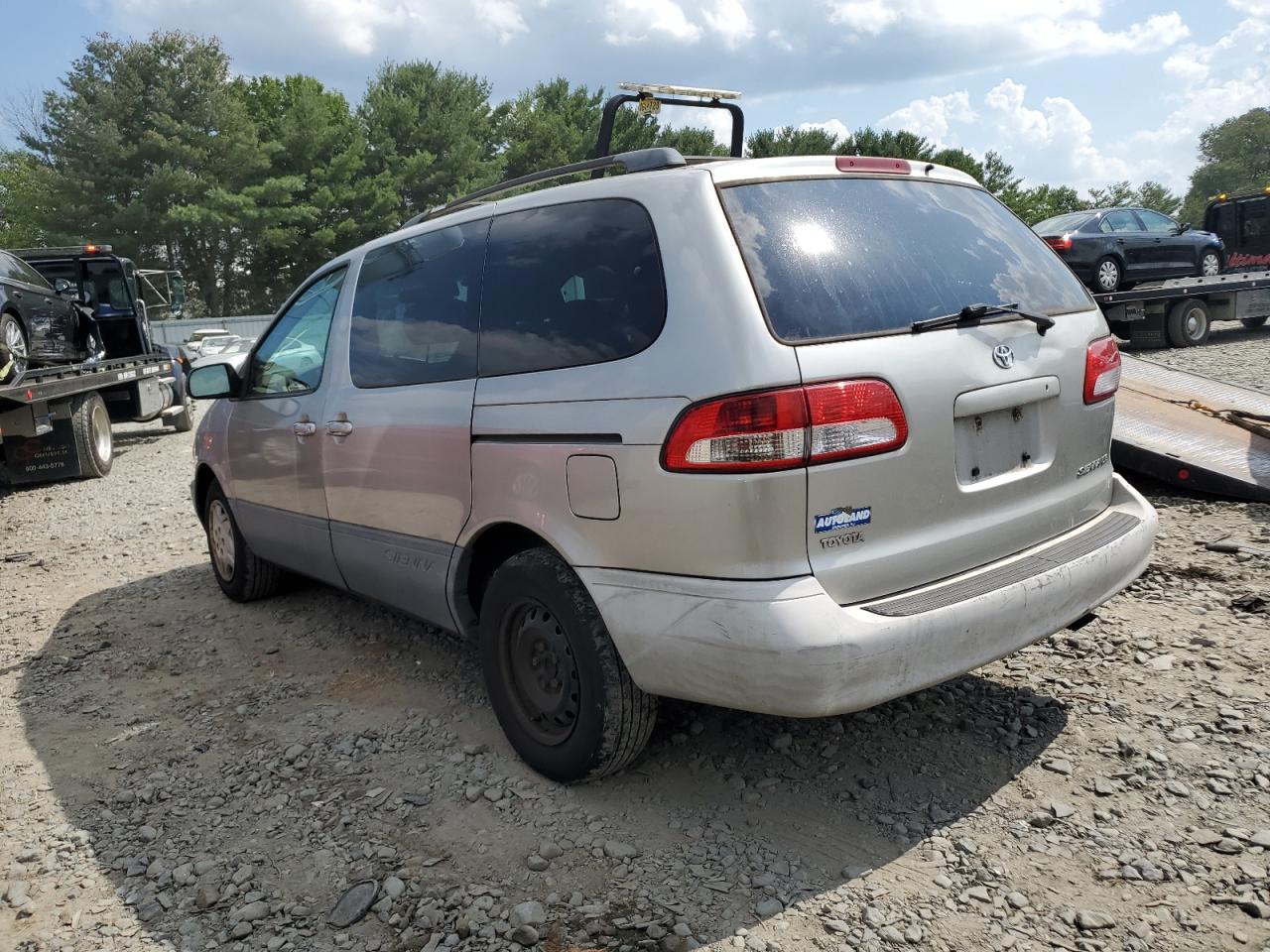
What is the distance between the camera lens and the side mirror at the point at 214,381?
4.93 m

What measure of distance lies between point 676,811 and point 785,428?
1316 mm

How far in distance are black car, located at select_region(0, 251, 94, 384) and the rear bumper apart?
9190mm

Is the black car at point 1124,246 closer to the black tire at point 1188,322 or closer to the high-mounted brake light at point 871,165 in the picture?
the black tire at point 1188,322

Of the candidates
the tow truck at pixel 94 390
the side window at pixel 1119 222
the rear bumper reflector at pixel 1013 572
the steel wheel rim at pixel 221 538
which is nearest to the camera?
the rear bumper reflector at pixel 1013 572

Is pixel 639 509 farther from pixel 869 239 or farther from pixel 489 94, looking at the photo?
pixel 489 94

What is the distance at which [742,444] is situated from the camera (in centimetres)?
251

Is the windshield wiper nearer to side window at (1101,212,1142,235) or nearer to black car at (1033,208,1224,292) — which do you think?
black car at (1033,208,1224,292)

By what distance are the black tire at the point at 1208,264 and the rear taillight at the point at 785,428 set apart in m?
17.3

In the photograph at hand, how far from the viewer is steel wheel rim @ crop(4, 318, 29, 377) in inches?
392

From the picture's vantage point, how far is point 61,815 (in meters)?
3.33

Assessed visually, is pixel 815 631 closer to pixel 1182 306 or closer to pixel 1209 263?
pixel 1182 306

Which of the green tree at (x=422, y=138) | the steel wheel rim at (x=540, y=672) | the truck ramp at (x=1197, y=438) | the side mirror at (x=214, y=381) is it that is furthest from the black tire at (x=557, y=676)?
the green tree at (x=422, y=138)

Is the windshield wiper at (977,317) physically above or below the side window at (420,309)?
below

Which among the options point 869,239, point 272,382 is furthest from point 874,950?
point 272,382
